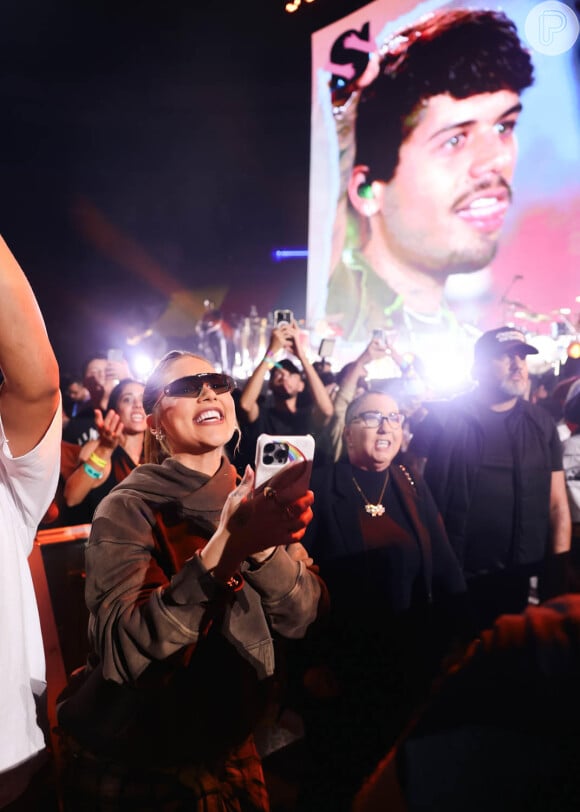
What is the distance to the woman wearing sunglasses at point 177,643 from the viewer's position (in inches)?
55.7

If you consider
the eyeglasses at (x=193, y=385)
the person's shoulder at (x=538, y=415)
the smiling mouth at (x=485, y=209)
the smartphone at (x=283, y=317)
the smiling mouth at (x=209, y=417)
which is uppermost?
the smiling mouth at (x=485, y=209)

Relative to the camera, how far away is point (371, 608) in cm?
265

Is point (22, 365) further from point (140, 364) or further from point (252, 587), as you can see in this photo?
point (140, 364)

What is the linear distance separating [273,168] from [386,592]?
1269 cm

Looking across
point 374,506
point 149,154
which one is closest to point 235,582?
point 374,506

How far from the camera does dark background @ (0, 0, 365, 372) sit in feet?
33.6

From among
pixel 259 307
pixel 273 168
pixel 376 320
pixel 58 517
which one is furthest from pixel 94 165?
pixel 58 517

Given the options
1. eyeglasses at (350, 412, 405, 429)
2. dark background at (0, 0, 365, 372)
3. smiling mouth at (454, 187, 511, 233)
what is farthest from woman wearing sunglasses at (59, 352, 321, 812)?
dark background at (0, 0, 365, 372)

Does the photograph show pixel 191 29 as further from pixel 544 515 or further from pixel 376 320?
pixel 544 515

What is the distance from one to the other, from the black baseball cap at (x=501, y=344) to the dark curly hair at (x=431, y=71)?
517 centimetres

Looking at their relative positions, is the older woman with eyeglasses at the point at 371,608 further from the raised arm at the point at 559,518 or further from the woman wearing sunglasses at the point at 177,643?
the raised arm at the point at 559,518

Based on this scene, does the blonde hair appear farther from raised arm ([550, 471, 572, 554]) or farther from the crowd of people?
raised arm ([550, 471, 572, 554])

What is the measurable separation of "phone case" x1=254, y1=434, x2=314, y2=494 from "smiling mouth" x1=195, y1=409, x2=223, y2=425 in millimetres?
460

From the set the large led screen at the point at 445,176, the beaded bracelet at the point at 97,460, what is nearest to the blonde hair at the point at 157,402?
the beaded bracelet at the point at 97,460
